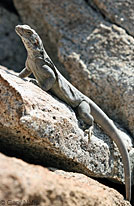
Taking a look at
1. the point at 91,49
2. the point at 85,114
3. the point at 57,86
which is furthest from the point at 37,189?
the point at 91,49

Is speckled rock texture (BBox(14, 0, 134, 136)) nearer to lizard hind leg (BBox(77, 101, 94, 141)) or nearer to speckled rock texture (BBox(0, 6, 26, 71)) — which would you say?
speckled rock texture (BBox(0, 6, 26, 71))

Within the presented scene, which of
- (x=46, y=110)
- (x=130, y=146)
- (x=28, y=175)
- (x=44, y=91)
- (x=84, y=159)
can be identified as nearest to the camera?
(x=28, y=175)

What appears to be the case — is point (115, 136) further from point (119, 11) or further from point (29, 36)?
point (119, 11)

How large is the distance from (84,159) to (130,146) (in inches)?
41.9

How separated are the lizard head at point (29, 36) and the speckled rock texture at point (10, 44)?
8.39ft

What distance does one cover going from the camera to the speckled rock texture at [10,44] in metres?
7.43

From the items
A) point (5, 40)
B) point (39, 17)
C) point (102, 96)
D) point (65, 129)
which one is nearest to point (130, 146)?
Answer: point (102, 96)

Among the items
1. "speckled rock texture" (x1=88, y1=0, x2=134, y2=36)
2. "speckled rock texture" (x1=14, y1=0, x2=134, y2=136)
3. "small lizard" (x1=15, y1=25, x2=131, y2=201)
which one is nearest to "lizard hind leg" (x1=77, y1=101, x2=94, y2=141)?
"small lizard" (x1=15, y1=25, x2=131, y2=201)

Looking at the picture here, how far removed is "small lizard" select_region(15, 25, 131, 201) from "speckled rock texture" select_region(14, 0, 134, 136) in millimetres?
651

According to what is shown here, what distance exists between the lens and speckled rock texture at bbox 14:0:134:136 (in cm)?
560

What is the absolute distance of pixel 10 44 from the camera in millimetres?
7570

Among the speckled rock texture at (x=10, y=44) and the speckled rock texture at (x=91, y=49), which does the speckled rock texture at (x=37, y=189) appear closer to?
the speckled rock texture at (x=91, y=49)

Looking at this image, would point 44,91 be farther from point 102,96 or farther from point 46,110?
point 102,96

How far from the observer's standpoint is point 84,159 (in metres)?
4.46
